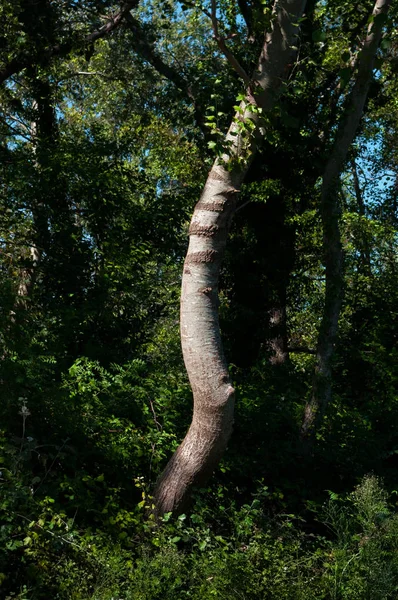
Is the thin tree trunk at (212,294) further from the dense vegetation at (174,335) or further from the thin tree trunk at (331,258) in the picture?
the thin tree trunk at (331,258)

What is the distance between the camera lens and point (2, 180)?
36.8 feet

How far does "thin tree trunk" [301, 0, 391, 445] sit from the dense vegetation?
0.15m

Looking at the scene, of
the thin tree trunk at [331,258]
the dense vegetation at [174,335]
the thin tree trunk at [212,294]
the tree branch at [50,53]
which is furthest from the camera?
the tree branch at [50,53]

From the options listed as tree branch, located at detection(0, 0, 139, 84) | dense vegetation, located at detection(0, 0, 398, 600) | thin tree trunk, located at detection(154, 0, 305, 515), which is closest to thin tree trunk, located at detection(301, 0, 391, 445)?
dense vegetation, located at detection(0, 0, 398, 600)

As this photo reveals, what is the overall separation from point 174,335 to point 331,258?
14.8ft

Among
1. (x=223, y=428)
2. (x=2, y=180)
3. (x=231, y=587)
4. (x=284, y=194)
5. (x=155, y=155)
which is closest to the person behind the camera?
(x=231, y=587)

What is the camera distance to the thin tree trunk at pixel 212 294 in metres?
6.00

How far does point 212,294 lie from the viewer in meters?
6.14

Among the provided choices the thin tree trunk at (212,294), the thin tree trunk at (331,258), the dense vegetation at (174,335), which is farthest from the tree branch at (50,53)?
the thin tree trunk at (212,294)

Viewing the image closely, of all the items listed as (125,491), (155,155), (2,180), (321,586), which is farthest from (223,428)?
(155,155)

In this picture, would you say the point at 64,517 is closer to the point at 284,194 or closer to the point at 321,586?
the point at 321,586

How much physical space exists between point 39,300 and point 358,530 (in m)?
5.36

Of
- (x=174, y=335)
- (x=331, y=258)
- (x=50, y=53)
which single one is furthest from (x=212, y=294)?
(x=50, y=53)

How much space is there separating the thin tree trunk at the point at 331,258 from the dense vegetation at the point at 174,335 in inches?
5.9
